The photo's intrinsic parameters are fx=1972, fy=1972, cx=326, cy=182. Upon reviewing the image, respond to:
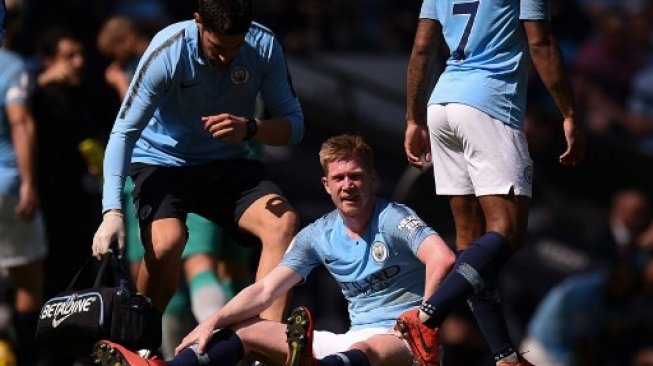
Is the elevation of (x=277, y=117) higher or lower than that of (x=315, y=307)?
higher

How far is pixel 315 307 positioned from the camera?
14867 mm

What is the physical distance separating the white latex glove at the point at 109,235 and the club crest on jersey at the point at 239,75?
2.86 ft

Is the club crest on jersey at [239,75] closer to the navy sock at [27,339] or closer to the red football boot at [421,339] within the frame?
the red football boot at [421,339]

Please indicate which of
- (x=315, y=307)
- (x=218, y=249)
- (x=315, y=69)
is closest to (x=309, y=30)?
(x=315, y=69)

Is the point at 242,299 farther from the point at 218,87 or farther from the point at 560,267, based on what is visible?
the point at 560,267

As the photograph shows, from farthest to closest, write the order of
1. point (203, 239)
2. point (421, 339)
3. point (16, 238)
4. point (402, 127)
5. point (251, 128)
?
point (402, 127) < point (16, 238) < point (203, 239) < point (251, 128) < point (421, 339)

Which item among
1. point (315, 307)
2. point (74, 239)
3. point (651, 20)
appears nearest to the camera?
point (74, 239)

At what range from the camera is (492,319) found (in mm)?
8695

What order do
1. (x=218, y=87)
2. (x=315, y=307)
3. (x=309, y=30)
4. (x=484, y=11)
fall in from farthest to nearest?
(x=309, y=30) → (x=315, y=307) → (x=218, y=87) → (x=484, y=11)

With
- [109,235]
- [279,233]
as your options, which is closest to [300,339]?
[279,233]

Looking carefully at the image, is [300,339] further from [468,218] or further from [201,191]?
[201,191]

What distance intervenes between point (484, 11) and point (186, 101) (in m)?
1.57

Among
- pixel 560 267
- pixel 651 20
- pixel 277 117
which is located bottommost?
pixel 560 267

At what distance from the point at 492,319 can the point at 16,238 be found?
391 cm
